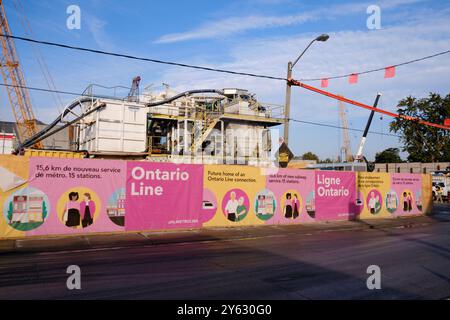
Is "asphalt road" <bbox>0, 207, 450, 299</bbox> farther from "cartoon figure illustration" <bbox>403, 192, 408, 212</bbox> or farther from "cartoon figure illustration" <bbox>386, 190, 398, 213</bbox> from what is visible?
"cartoon figure illustration" <bbox>403, 192, 408, 212</bbox>

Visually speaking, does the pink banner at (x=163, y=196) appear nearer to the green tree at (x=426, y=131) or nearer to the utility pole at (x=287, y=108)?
the utility pole at (x=287, y=108)

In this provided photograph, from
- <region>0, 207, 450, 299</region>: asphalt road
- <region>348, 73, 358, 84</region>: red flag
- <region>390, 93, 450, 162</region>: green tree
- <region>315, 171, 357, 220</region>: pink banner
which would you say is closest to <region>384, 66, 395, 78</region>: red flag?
<region>348, 73, 358, 84</region>: red flag

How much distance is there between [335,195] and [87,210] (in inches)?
472

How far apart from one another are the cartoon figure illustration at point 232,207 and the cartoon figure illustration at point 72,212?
5748 millimetres

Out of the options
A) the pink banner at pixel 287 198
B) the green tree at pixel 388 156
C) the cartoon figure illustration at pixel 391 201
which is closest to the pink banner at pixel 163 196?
the pink banner at pixel 287 198

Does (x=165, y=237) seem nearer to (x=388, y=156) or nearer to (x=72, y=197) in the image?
(x=72, y=197)

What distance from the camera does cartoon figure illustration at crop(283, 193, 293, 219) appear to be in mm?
16859

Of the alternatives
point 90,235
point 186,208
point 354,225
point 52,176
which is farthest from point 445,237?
point 52,176

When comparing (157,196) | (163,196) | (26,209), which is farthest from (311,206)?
(26,209)

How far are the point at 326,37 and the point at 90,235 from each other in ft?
43.2

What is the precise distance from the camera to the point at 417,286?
22.9 ft

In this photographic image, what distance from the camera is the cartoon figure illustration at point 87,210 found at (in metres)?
12.2
